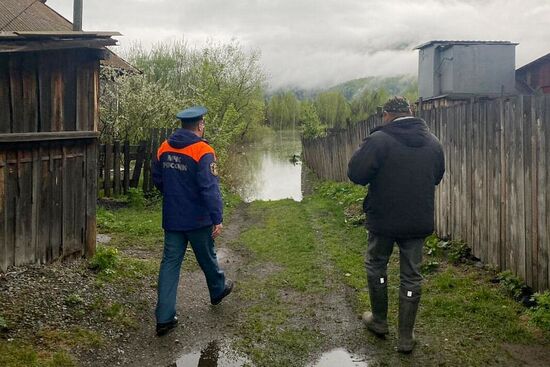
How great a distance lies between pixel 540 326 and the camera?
4762 mm

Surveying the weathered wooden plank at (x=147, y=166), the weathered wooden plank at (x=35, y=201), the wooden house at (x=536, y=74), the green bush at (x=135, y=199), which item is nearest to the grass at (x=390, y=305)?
the weathered wooden plank at (x=35, y=201)

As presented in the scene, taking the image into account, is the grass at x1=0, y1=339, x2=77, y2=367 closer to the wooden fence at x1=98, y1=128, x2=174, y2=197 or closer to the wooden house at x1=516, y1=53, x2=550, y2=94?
the wooden fence at x1=98, y1=128, x2=174, y2=197

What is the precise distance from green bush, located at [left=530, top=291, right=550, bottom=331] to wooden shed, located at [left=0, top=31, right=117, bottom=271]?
497 centimetres

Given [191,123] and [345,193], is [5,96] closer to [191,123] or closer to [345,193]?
[191,123]

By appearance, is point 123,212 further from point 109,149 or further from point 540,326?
point 540,326

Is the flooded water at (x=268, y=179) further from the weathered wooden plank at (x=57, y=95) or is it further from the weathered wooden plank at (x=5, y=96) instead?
the weathered wooden plank at (x=5, y=96)

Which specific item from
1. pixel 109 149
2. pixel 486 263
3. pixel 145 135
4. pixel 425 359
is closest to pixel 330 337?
pixel 425 359

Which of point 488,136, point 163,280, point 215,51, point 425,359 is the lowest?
point 425,359

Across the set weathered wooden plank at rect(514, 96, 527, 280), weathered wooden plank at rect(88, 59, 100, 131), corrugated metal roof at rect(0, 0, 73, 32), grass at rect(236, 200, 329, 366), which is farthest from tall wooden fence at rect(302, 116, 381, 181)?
weathered wooden plank at rect(88, 59, 100, 131)

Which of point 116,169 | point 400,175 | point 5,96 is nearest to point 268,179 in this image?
point 116,169

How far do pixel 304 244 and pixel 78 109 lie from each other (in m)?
4.21

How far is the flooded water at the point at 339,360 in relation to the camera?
4.38 metres

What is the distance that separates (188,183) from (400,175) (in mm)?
1950

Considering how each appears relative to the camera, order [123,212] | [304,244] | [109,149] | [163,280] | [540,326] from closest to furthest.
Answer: [540,326] → [163,280] → [304,244] → [123,212] → [109,149]
